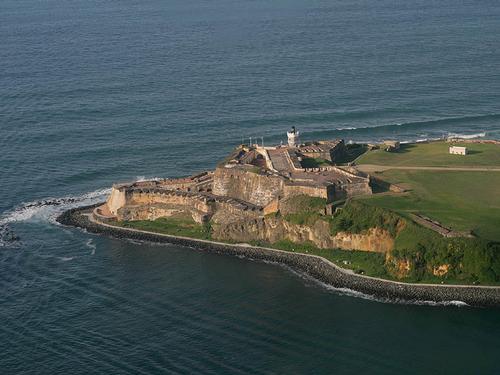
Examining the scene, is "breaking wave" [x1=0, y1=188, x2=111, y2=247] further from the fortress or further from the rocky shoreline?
the fortress

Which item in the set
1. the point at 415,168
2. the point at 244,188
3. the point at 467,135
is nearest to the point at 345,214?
the point at 244,188

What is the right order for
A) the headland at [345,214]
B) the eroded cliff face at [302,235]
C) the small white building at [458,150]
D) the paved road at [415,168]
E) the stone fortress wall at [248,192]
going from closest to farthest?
the headland at [345,214] < the eroded cliff face at [302,235] < the stone fortress wall at [248,192] < the paved road at [415,168] < the small white building at [458,150]

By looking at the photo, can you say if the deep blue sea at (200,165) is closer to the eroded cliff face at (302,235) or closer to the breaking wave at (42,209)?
the breaking wave at (42,209)

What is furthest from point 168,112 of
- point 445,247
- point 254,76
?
point 445,247

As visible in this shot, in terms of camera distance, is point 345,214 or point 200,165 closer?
point 345,214

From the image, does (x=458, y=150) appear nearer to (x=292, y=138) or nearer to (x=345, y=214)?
(x=292, y=138)

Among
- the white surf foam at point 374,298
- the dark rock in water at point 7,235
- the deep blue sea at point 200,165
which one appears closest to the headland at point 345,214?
the white surf foam at point 374,298
